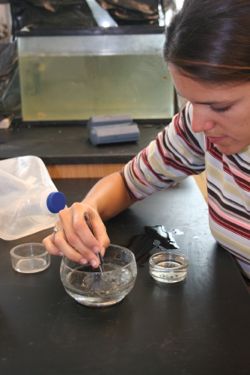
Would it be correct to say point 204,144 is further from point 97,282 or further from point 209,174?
point 97,282

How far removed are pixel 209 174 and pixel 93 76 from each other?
3.62 feet

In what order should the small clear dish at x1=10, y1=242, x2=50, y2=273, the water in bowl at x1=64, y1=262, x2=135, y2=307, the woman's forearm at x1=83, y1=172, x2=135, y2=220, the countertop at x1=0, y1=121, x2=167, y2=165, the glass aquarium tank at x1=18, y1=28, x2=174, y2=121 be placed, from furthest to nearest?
the glass aquarium tank at x1=18, y1=28, x2=174, y2=121 < the countertop at x1=0, y1=121, x2=167, y2=165 < the woman's forearm at x1=83, y1=172, x2=135, y2=220 < the small clear dish at x1=10, y1=242, x2=50, y2=273 < the water in bowl at x1=64, y1=262, x2=135, y2=307

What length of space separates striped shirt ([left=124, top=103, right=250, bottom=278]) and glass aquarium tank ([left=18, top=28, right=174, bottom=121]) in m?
0.84

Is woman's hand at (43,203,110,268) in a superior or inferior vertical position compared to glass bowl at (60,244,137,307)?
superior

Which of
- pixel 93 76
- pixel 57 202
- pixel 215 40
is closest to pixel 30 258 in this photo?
pixel 57 202

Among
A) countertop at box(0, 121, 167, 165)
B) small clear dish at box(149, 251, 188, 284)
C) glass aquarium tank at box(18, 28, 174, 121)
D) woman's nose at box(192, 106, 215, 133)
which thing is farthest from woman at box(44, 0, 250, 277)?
glass aquarium tank at box(18, 28, 174, 121)

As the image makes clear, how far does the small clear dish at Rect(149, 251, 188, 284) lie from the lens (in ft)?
2.91

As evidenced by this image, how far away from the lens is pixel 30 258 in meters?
0.96

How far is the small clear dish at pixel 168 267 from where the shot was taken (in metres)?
0.89

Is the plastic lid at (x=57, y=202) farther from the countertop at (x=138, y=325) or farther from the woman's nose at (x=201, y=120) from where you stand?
the woman's nose at (x=201, y=120)

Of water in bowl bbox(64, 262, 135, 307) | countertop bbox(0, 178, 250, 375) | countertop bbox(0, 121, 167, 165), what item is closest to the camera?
countertop bbox(0, 178, 250, 375)

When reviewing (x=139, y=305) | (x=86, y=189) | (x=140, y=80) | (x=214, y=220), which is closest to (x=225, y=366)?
(x=139, y=305)

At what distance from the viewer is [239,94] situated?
0.79 meters

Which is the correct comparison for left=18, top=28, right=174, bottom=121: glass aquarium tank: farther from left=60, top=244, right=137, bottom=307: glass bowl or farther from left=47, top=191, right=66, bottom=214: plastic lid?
left=60, top=244, right=137, bottom=307: glass bowl
